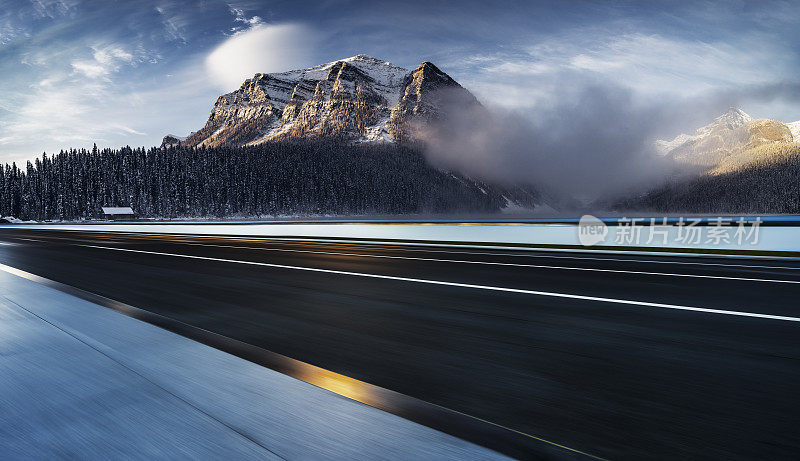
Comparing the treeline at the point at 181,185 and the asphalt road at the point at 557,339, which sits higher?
the treeline at the point at 181,185

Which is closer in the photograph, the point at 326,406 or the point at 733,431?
the point at 733,431

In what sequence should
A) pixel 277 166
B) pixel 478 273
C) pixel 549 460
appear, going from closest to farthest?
1. pixel 549 460
2. pixel 478 273
3. pixel 277 166

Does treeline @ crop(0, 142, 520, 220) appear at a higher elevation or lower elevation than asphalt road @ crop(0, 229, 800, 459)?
higher

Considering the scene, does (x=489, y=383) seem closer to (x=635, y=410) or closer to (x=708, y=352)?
(x=635, y=410)

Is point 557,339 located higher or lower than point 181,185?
lower

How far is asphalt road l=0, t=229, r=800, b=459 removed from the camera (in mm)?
2840

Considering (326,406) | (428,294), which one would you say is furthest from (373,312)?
(326,406)

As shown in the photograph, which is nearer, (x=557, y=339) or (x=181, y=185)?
(x=557, y=339)

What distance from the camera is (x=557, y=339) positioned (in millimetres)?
4844

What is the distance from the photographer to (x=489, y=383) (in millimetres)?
3586

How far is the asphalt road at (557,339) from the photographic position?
2.84 meters

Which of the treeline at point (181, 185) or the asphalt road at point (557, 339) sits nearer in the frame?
the asphalt road at point (557, 339)

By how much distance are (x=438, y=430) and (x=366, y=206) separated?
157 meters

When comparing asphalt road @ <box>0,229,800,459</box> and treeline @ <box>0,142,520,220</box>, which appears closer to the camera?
asphalt road @ <box>0,229,800,459</box>
